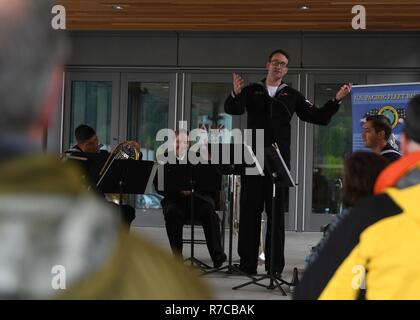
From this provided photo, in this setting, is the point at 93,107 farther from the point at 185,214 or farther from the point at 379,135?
the point at 379,135

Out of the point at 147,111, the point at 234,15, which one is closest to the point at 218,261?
the point at 234,15

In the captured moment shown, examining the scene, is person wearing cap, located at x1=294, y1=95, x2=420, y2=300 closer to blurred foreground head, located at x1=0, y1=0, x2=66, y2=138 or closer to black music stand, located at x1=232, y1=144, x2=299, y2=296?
blurred foreground head, located at x1=0, y1=0, x2=66, y2=138

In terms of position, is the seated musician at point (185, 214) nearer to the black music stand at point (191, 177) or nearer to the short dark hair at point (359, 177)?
the black music stand at point (191, 177)

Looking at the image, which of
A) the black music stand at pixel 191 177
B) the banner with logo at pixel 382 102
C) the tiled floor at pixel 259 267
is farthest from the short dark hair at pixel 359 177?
the banner with logo at pixel 382 102

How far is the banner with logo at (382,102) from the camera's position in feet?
24.2

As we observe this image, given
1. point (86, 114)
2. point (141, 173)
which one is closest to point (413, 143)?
point (141, 173)

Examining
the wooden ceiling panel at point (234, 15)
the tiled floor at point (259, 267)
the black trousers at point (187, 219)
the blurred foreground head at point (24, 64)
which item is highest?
the wooden ceiling panel at point (234, 15)

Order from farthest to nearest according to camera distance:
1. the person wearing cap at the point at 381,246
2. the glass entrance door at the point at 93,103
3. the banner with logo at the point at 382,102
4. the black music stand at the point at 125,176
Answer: the glass entrance door at the point at 93,103
the banner with logo at the point at 382,102
the black music stand at the point at 125,176
the person wearing cap at the point at 381,246

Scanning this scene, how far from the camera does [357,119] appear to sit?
7676 mm

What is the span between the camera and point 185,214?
611cm

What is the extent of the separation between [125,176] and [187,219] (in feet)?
3.09

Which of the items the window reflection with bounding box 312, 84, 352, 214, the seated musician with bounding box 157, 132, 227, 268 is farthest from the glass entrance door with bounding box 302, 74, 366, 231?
the seated musician with bounding box 157, 132, 227, 268

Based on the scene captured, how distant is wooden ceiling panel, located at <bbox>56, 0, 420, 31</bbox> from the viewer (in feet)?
26.2

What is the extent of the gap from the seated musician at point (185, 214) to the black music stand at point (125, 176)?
24.6 inches
